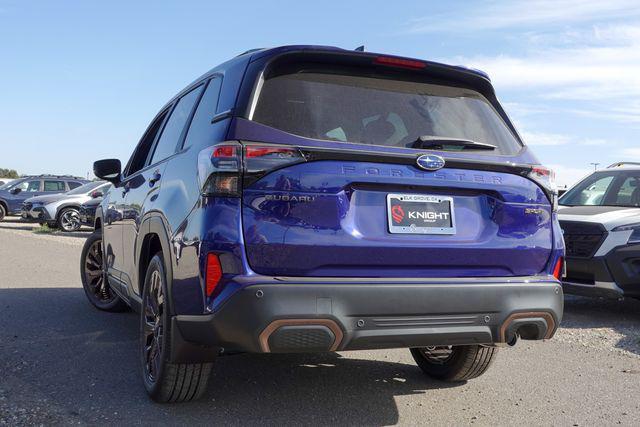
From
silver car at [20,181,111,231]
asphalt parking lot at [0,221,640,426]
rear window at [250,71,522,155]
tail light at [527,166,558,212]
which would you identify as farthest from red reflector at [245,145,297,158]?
silver car at [20,181,111,231]

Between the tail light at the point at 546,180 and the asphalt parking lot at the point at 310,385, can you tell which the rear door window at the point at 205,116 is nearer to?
the asphalt parking lot at the point at 310,385

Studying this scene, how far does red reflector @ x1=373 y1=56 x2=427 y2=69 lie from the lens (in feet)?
A: 11.8

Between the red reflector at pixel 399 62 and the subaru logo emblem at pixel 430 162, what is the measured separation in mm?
549

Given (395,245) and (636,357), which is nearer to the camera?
(395,245)

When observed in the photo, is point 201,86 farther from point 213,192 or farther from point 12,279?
point 12,279

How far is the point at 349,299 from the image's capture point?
313 centimetres

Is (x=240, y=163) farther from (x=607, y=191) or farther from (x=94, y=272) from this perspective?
(x=607, y=191)

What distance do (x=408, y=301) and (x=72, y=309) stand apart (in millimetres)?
4772

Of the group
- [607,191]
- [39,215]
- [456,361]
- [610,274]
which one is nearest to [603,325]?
[610,274]

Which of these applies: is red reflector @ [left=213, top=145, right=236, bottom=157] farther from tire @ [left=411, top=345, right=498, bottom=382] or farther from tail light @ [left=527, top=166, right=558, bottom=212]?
tire @ [left=411, top=345, right=498, bottom=382]

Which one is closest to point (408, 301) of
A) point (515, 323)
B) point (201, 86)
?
point (515, 323)

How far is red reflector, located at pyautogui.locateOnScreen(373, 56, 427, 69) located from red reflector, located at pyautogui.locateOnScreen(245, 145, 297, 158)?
0.77m

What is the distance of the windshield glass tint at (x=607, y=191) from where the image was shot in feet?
26.6

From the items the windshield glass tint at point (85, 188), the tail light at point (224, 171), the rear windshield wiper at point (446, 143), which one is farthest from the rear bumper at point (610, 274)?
the windshield glass tint at point (85, 188)
